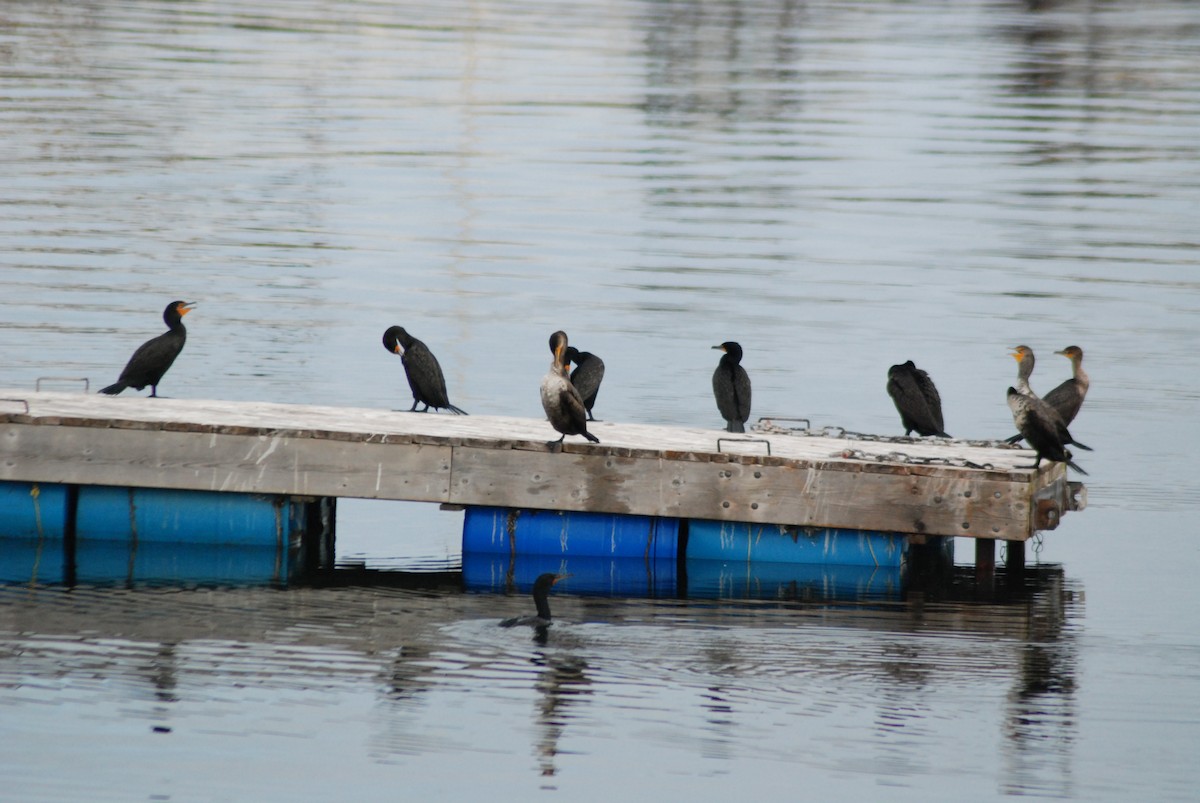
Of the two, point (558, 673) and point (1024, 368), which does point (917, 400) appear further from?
point (558, 673)

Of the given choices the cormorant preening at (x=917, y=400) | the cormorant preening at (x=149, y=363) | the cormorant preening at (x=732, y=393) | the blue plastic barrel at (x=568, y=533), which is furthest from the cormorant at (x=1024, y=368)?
the cormorant preening at (x=149, y=363)

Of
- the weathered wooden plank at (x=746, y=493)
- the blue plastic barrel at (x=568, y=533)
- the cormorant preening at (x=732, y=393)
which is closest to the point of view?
the weathered wooden plank at (x=746, y=493)

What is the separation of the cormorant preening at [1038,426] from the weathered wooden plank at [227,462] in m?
3.96

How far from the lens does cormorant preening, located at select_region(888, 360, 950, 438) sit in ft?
50.2

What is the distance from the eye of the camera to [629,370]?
884 inches

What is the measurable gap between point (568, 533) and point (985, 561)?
2.98 meters

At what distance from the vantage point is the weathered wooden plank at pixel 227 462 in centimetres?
1326

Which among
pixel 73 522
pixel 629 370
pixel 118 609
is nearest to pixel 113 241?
pixel 629 370

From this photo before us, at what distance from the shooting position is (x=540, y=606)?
469 inches

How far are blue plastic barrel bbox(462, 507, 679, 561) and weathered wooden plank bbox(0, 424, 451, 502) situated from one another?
0.61 m

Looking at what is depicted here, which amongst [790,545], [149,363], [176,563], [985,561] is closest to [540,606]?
[790,545]

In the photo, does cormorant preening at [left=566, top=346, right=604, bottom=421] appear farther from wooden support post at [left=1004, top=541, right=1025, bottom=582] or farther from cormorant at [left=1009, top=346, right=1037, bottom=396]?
wooden support post at [left=1004, top=541, right=1025, bottom=582]

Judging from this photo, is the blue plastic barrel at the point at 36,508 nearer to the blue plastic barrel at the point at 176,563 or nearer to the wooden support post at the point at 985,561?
the blue plastic barrel at the point at 176,563

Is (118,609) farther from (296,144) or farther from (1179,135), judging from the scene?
(1179,135)
